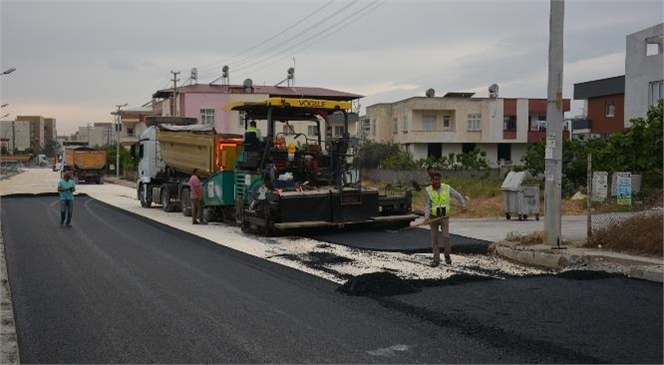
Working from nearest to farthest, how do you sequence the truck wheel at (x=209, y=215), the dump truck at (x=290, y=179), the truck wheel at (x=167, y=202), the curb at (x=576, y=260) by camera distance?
the curb at (x=576, y=260) < the dump truck at (x=290, y=179) < the truck wheel at (x=209, y=215) < the truck wheel at (x=167, y=202)

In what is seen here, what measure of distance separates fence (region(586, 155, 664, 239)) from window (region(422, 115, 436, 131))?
37.9m

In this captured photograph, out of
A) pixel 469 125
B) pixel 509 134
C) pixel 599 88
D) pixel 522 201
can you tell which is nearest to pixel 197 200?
pixel 522 201

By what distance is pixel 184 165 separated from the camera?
2309cm

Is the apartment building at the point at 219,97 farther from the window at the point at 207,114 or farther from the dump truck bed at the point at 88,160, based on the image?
the dump truck bed at the point at 88,160

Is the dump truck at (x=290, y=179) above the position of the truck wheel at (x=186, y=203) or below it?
above

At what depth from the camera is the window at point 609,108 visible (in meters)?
48.7

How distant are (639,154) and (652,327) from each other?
17162 mm

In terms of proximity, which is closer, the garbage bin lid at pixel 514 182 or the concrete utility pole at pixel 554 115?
the concrete utility pole at pixel 554 115

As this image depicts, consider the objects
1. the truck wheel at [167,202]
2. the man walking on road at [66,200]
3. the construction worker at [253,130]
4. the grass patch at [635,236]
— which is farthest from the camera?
the truck wheel at [167,202]

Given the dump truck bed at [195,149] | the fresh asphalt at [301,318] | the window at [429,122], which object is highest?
the window at [429,122]

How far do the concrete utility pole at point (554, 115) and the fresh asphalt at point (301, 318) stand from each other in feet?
8.45

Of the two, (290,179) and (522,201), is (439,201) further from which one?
(522,201)

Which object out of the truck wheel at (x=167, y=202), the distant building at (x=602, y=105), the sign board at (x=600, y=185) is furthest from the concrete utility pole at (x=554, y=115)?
the distant building at (x=602, y=105)

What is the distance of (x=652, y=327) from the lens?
6898mm
